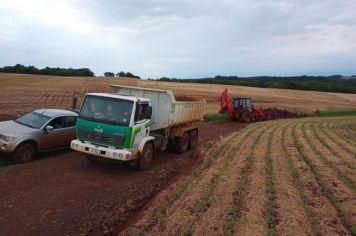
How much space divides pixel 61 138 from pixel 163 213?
21.2 feet

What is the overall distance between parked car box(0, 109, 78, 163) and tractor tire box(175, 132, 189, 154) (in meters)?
3.93

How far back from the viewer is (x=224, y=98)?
29.5 metres

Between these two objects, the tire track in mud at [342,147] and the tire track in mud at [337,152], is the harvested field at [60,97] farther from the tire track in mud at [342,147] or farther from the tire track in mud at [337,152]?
the tire track in mud at [342,147]

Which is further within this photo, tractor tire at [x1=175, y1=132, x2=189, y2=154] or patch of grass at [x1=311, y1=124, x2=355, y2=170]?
tractor tire at [x1=175, y1=132, x2=189, y2=154]

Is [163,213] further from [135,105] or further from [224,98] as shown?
[224,98]

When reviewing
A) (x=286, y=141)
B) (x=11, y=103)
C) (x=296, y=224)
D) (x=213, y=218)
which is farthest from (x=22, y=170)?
(x=11, y=103)

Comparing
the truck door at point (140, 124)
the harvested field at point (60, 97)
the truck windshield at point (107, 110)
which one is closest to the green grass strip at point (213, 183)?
the truck door at point (140, 124)

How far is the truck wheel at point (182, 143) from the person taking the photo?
13974 millimetres

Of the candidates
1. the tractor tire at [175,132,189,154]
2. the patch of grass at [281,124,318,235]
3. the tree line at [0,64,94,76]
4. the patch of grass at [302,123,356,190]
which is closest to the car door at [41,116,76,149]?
the tractor tire at [175,132,189,154]

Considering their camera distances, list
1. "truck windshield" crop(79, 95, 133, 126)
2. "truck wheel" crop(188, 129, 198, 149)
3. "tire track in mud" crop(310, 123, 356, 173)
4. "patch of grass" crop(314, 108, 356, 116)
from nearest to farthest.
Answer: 1. "truck windshield" crop(79, 95, 133, 126)
2. "tire track in mud" crop(310, 123, 356, 173)
3. "truck wheel" crop(188, 129, 198, 149)
4. "patch of grass" crop(314, 108, 356, 116)

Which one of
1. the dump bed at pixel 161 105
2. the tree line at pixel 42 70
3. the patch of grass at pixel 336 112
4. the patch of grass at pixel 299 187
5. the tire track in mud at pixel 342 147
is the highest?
Answer: the tree line at pixel 42 70

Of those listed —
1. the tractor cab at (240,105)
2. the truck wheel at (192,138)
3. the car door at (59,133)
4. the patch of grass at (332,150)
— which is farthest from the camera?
the tractor cab at (240,105)

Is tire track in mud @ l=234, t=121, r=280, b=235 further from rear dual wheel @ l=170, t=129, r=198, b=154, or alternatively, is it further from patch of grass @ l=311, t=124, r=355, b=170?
rear dual wheel @ l=170, t=129, r=198, b=154

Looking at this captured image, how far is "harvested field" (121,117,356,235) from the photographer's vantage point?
22.0 feet
